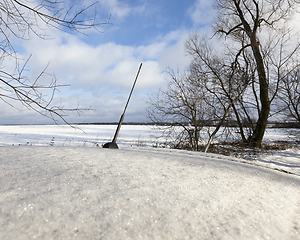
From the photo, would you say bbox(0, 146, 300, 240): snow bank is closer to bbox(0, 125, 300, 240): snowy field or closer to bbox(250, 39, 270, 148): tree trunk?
bbox(0, 125, 300, 240): snowy field

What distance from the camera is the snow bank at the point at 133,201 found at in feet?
2.86

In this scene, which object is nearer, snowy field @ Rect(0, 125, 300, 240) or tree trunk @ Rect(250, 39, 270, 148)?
snowy field @ Rect(0, 125, 300, 240)

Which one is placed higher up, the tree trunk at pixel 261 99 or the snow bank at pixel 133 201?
the tree trunk at pixel 261 99

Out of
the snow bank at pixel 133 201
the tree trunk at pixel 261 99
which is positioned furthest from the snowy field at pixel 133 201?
the tree trunk at pixel 261 99

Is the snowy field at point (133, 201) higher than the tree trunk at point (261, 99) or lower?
lower

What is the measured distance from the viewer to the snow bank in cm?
87

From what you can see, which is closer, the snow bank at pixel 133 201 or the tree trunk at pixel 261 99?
the snow bank at pixel 133 201

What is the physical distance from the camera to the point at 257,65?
8.14 metres

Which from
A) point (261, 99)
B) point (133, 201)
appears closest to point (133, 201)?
point (133, 201)

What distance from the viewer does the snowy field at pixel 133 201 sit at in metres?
0.87

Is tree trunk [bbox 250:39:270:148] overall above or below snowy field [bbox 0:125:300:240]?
A: above

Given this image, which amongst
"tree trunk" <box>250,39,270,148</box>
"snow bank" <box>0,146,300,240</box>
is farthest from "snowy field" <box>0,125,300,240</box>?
"tree trunk" <box>250,39,270,148</box>

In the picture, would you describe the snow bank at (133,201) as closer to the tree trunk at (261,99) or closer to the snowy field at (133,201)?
the snowy field at (133,201)

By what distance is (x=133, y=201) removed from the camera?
1082 mm
